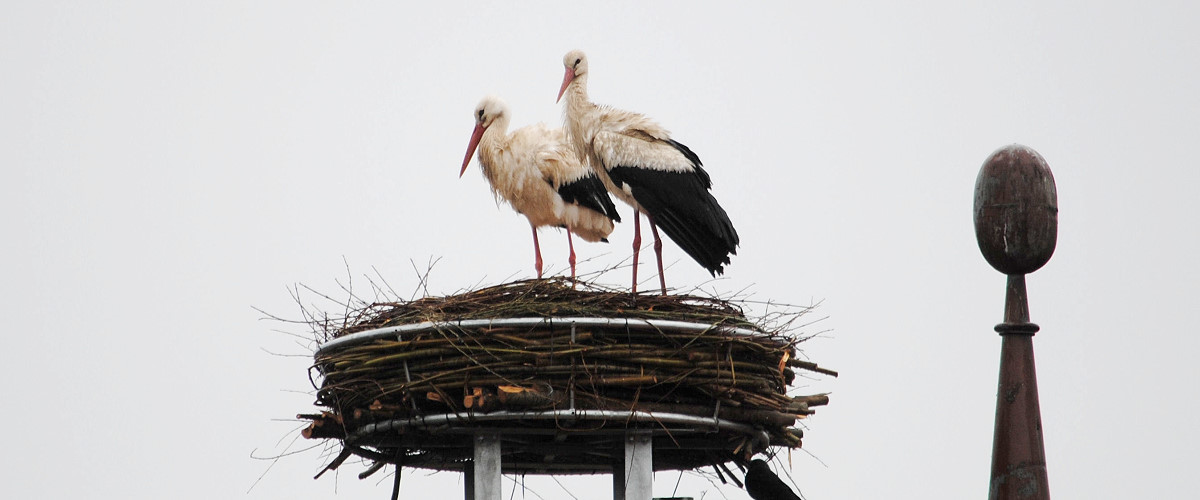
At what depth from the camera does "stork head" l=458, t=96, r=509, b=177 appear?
1195cm

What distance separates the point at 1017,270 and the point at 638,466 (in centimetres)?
211

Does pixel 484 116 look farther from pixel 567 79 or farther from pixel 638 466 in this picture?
pixel 638 466

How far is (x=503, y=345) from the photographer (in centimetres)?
761

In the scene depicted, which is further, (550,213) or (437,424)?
(550,213)

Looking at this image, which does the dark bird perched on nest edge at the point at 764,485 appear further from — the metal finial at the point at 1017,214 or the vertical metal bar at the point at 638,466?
the metal finial at the point at 1017,214

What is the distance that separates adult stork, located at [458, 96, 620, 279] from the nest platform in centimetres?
369

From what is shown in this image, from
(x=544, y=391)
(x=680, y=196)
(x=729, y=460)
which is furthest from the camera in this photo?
(x=680, y=196)

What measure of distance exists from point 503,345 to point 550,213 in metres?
4.69

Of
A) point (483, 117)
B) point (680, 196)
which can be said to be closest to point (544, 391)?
point (680, 196)

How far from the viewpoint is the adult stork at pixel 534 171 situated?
1191 centimetres

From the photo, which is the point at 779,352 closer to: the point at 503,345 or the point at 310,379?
the point at 503,345

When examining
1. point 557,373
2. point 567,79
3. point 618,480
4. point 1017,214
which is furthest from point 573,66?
point 1017,214

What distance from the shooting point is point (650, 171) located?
1055 centimetres

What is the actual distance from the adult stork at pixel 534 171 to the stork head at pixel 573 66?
0.77 m
